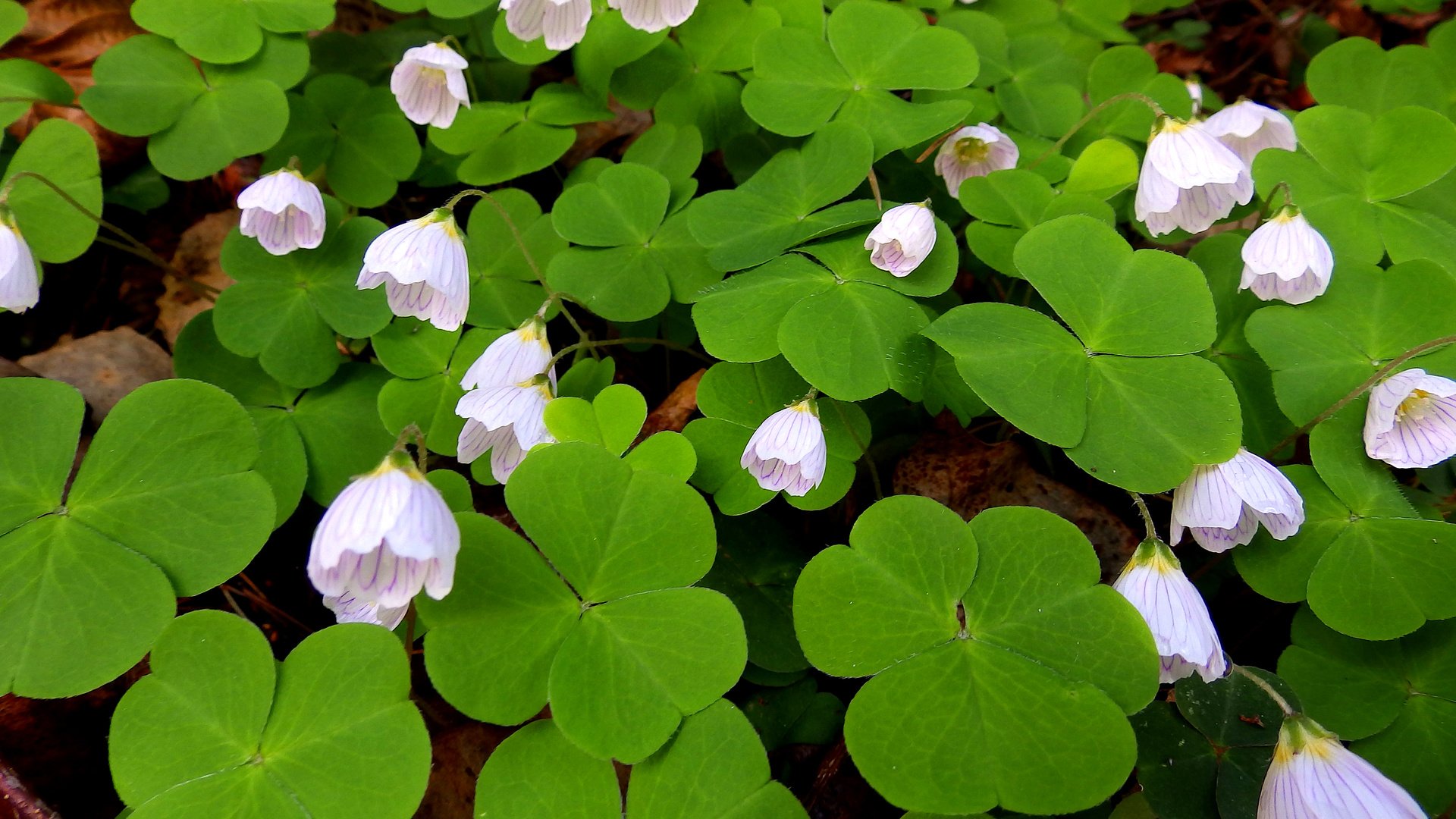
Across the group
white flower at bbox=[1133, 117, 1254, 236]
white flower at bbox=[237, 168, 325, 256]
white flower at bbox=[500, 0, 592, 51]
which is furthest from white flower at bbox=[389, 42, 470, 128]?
white flower at bbox=[1133, 117, 1254, 236]

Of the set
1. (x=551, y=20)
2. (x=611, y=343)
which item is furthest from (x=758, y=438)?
(x=551, y=20)

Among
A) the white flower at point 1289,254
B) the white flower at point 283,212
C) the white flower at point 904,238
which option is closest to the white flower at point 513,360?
the white flower at point 283,212

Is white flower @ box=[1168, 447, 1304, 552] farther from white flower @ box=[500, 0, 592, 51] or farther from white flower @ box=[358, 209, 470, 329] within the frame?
white flower @ box=[500, 0, 592, 51]

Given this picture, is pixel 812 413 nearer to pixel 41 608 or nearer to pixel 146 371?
pixel 41 608

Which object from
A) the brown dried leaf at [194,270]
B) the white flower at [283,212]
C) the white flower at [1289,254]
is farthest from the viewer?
the brown dried leaf at [194,270]

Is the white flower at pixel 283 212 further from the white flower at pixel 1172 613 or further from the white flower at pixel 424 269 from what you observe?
the white flower at pixel 1172 613

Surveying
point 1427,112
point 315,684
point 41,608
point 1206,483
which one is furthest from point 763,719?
point 1427,112

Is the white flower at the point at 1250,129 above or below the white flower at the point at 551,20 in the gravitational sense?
below

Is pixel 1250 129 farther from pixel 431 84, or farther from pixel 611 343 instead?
pixel 431 84
